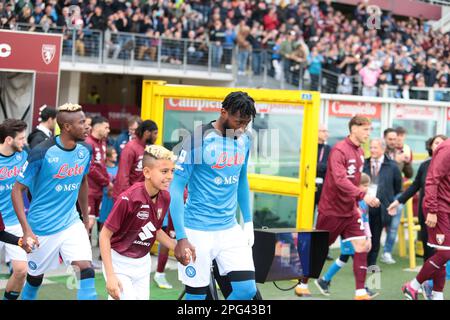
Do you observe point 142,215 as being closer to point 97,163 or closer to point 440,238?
point 440,238

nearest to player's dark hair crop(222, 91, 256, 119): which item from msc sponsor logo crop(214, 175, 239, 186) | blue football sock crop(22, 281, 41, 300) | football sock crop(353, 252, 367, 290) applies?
msc sponsor logo crop(214, 175, 239, 186)

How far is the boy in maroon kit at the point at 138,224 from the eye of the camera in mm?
5953

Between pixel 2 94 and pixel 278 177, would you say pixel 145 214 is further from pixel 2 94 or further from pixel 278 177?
pixel 2 94

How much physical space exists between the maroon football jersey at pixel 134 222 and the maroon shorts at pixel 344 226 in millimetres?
3490

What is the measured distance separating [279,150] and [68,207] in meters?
4.55

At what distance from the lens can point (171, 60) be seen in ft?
77.2

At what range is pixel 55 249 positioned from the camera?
7113 mm

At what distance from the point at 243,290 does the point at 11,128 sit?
103 inches

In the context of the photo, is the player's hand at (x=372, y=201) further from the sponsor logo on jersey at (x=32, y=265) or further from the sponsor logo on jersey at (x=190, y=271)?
the sponsor logo on jersey at (x=32, y=265)

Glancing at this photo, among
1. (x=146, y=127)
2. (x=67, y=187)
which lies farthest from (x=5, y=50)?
(x=67, y=187)

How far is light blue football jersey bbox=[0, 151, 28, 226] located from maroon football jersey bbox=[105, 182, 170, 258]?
6.73ft

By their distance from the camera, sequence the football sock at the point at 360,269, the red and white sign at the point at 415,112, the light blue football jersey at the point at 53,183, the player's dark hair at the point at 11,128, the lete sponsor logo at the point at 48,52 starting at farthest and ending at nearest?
the red and white sign at the point at 415,112 → the lete sponsor logo at the point at 48,52 → the football sock at the point at 360,269 → the player's dark hair at the point at 11,128 → the light blue football jersey at the point at 53,183

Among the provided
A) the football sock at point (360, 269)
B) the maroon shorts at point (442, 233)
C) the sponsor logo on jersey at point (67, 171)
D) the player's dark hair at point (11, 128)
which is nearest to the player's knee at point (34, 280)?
the sponsor logo on jersey at point (67, 171)
